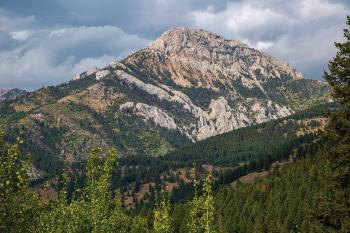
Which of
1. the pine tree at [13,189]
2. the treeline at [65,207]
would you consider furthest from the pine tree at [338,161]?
the pine tree at [13,189]

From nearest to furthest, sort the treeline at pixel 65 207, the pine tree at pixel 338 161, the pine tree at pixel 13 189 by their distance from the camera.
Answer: the pine tree at pixel 13 189, the treeline at pixel 65 207, the pine tree at pixel 338 161

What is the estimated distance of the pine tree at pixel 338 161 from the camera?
3984 cm

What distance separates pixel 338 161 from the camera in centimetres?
4038

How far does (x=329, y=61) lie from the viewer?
Result: 144ft

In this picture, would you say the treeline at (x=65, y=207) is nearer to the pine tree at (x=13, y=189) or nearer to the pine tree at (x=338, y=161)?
the pine tree at (x=13, y=189)

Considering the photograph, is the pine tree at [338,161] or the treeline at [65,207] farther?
the pine tree at [338,161]

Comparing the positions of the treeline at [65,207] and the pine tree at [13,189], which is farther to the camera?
the treeline at [65,207]

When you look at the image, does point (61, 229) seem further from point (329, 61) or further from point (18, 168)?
point (329, 61)

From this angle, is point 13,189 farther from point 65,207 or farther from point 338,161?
point 338,161

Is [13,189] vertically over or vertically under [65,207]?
over

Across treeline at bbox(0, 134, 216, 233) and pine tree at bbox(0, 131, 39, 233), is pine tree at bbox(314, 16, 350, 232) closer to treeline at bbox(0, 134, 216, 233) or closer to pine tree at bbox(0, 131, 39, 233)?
treeline at bbox(0, 134, 216, 233)

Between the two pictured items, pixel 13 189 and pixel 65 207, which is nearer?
pixel 13 189

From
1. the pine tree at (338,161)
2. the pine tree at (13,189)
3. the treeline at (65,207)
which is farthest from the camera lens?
the pine tree at (338,161)

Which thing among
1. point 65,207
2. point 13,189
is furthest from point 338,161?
point 13,189
